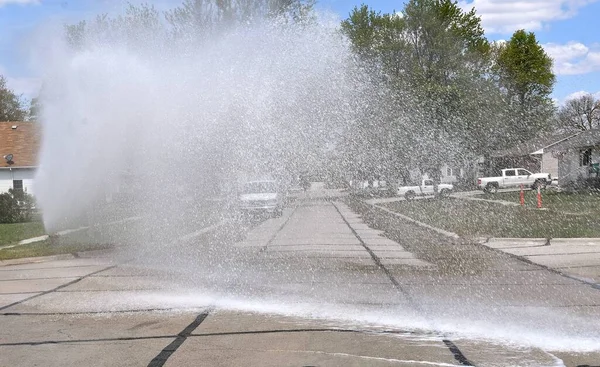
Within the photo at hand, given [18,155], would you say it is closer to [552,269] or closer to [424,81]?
[424,81]

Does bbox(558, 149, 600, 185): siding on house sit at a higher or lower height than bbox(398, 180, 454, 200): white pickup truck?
higher

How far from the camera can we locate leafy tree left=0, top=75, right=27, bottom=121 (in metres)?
66.1

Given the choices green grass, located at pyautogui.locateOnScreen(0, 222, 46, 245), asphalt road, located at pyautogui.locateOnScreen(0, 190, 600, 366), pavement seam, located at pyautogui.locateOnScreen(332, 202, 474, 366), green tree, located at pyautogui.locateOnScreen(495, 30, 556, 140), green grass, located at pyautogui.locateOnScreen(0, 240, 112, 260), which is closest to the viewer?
pavement seam, located at pyautogui.locateOnScreen(332, 202, 474, 366)

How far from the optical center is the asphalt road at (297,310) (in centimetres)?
595

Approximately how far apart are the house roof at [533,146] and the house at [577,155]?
48 centimetres

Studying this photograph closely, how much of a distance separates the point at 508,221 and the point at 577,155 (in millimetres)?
20651

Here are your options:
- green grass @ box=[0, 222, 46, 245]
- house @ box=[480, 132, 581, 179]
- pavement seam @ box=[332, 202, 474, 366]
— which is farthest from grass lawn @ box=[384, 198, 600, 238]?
house @ box=[480, 132, 581, 179]

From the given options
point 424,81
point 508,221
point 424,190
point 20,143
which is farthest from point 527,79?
point 20,143

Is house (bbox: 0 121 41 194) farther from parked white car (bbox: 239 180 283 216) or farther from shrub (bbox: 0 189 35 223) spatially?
Answer: parked white car (bbox: 239 180 283 216)

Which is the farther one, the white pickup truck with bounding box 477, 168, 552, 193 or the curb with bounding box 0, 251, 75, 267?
the white pickup truck with bounding box 477, 168, 552, 193

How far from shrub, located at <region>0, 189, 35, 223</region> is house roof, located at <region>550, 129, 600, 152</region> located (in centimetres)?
2680

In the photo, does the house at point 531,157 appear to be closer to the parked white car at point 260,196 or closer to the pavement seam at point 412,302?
the parked white car at point 260,196

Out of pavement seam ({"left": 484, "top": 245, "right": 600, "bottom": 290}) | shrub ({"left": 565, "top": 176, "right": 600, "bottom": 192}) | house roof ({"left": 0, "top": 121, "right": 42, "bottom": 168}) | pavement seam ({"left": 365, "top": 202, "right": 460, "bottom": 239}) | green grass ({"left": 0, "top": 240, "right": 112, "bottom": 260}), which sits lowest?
pavement seam ({"left": 484, "top": 245, "right": 600, "bottom": 290})

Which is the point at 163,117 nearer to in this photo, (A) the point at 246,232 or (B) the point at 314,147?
(A) the point at 246,232
